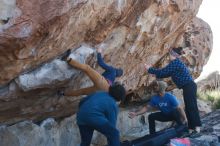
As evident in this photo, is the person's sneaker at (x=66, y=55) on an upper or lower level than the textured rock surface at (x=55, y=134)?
upper

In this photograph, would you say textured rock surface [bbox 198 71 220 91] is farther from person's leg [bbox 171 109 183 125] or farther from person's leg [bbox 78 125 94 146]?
person's leg [bbox 78 125 94 146]

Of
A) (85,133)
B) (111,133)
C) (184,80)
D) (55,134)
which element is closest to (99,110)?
(111,133)

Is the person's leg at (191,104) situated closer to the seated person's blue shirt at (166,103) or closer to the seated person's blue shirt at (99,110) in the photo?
the seated person's blue shirt at (166,103)

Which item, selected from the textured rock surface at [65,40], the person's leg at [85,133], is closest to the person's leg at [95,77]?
the textured rock surface at [65,40]

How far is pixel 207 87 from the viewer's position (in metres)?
20.0

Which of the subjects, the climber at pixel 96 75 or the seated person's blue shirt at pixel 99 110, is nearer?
the seated person's blue shirt at pixel 99 110

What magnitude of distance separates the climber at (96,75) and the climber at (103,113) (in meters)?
0.97

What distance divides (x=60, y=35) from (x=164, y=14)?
10.4ft

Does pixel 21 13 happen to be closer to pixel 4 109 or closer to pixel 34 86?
pixel 34 86

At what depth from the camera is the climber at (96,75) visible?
8156 millimetres

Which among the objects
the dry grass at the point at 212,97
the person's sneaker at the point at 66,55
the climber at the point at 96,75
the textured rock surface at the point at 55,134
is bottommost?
the dry grass at the point at 212,97

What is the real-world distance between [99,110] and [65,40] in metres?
1.42

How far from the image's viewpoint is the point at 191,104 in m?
8.99

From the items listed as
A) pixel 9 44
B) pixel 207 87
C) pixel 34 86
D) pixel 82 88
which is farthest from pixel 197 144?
pixel 207 87
